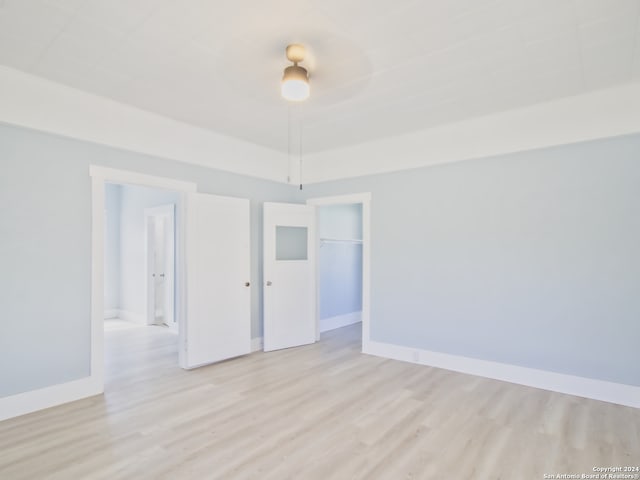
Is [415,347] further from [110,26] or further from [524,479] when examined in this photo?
[110,26]

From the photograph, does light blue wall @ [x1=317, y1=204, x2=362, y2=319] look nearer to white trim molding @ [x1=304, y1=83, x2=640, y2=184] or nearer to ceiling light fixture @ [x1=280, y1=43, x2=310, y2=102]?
white trim molding @ [x1=304, y1=83, x2=640, y2=184]

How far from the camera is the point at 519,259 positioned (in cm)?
369

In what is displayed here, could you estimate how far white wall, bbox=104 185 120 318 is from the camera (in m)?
7.36

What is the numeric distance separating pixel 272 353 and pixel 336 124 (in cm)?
305

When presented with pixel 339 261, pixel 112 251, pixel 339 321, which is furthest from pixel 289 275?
pixel 112 251

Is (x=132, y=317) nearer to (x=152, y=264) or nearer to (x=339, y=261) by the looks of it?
(x=152, y=264)

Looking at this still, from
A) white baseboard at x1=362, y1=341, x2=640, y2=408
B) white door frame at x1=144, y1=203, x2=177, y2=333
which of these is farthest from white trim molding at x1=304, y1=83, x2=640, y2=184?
white door frame at x1=144, y1=203, x2=177, y2=333

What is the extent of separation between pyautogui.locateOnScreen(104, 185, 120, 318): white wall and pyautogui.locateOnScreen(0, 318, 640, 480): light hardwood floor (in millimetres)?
3953

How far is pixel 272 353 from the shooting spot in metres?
4.77

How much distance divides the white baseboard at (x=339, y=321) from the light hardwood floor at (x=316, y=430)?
6.66 feet

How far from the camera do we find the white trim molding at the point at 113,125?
296 centimetres

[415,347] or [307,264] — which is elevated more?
[307,264]

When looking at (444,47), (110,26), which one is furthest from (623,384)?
(110,26)

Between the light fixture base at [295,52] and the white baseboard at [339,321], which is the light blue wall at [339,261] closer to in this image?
the white baseboard at [339,321]
